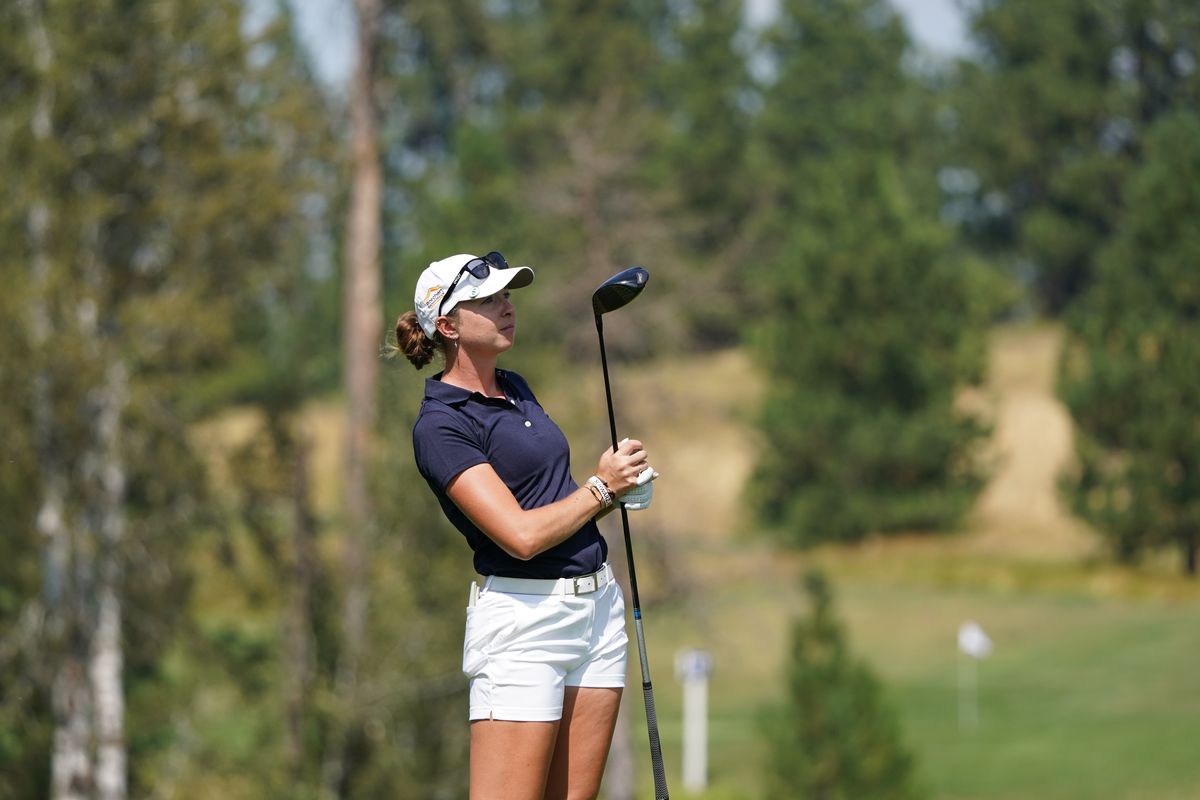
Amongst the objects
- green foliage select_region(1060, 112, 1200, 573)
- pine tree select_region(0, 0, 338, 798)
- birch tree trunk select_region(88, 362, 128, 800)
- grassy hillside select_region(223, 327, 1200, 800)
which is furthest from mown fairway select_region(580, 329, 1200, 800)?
birch tree trunk select_region(88, 362, 128, 800)

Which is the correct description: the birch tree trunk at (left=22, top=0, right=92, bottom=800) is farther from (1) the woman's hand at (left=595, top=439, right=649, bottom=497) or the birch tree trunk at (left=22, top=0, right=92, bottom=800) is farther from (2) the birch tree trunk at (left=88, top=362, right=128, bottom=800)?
(1) the woman's hand at (left=595, top=439, right=649, bottom=497)

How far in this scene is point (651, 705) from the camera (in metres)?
4.34

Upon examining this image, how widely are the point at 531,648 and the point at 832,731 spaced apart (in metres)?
16.3

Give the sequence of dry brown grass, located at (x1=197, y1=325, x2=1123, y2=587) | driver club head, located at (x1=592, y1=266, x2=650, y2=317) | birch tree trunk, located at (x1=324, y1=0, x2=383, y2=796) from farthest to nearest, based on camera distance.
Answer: dry brown grass, located at (x1=197, y1=325, x2=1123, y2=587)
birch tree trunk, located at (x1=324, y1=0, x2=383, y2=796)
driver club head, located at (x1=592, y1=266, x2=650, y2=317)

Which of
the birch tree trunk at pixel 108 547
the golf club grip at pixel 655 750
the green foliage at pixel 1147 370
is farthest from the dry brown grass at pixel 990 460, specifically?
the golf club grip at pixel 655 750

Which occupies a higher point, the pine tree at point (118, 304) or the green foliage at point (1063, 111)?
the green foliage at point (1063, 111)

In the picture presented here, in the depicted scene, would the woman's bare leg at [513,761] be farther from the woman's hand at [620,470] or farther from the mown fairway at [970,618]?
the mown fairway at [970,618]

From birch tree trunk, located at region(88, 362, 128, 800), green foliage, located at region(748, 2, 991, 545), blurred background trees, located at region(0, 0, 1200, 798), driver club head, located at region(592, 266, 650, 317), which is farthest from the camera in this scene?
green foliage, located at region(748, 2, 991, 545)

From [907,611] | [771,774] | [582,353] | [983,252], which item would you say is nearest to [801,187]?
[983,252]

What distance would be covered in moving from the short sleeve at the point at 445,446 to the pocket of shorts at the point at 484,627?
1.00 ft

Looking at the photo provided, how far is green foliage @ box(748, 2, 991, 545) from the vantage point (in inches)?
1812

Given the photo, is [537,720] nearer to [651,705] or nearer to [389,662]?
[651,705]

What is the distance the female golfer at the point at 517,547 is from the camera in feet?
13.7

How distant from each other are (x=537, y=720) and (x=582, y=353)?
20271mm
